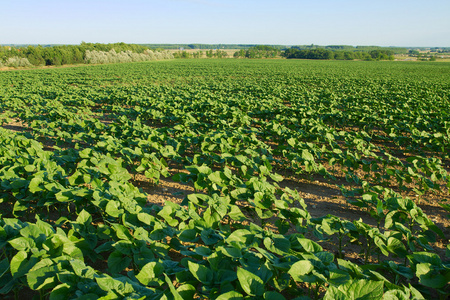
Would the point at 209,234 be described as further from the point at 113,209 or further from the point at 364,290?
the point at 364,290

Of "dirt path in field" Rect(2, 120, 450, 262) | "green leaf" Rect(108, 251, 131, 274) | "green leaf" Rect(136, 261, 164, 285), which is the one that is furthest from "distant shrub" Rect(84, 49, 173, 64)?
"green leaf" Rect(136, 261, 164, 285)

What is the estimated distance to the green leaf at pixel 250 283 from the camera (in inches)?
73.0

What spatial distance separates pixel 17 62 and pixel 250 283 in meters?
65.9

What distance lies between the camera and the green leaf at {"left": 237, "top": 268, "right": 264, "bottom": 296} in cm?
186

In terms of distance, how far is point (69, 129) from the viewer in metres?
8.77

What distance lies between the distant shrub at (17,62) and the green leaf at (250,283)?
6495 centimetres

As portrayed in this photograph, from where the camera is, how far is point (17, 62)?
50.6 metres

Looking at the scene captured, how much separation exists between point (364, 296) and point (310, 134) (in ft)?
22.1

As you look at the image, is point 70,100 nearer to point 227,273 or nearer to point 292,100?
point 292,100

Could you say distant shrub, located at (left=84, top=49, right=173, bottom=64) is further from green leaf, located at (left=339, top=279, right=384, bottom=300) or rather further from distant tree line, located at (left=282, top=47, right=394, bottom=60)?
green leaf, located at (left=339, top=279, right=384, bottom=300)

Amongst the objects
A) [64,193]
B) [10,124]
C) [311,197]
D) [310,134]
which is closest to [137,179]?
[64,193]

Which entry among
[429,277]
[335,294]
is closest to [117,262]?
[335,294]

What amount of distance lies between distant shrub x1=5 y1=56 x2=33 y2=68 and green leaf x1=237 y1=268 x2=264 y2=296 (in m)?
65.0

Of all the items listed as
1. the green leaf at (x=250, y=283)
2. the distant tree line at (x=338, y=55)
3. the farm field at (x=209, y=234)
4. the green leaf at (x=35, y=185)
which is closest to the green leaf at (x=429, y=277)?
the farm field at (x=209, y=234)
